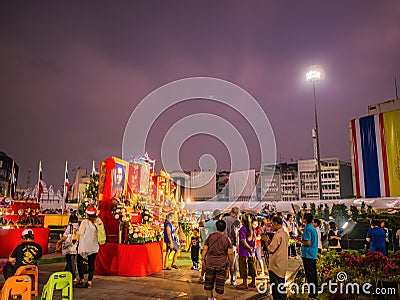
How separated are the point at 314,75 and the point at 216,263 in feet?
67.1

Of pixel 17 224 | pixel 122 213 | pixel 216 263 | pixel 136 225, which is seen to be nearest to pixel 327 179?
pixel 17 224

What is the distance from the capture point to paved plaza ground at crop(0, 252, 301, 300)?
654 cm

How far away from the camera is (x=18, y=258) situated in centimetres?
554

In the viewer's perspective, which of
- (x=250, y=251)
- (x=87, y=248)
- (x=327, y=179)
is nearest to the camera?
(x=87, y=248)

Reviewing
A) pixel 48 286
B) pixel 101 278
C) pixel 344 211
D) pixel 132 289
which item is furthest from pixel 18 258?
pixel 344 211

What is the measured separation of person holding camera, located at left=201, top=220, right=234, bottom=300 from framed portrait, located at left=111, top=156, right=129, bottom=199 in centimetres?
501

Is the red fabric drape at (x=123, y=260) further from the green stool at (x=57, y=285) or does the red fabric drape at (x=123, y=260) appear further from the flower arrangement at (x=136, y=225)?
the green stool at (x=57, y=285)

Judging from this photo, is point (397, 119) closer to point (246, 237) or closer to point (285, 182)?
point (246, 237)

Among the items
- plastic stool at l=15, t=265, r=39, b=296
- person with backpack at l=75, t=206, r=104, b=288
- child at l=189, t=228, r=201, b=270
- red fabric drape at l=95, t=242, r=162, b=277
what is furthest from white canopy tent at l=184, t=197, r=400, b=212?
plastic stool at l=15, t=265, r=39, b=296

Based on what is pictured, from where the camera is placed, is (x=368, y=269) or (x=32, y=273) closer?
(x=32, y=273)

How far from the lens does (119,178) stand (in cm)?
1035

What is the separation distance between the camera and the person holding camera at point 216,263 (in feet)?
17.6

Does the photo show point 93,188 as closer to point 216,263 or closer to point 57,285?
point 216,263

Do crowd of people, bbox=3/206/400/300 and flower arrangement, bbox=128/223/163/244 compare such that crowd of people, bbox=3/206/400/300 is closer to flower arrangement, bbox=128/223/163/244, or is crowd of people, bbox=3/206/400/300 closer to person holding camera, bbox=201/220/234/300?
person holding camera, bbox=201/220/234/300
